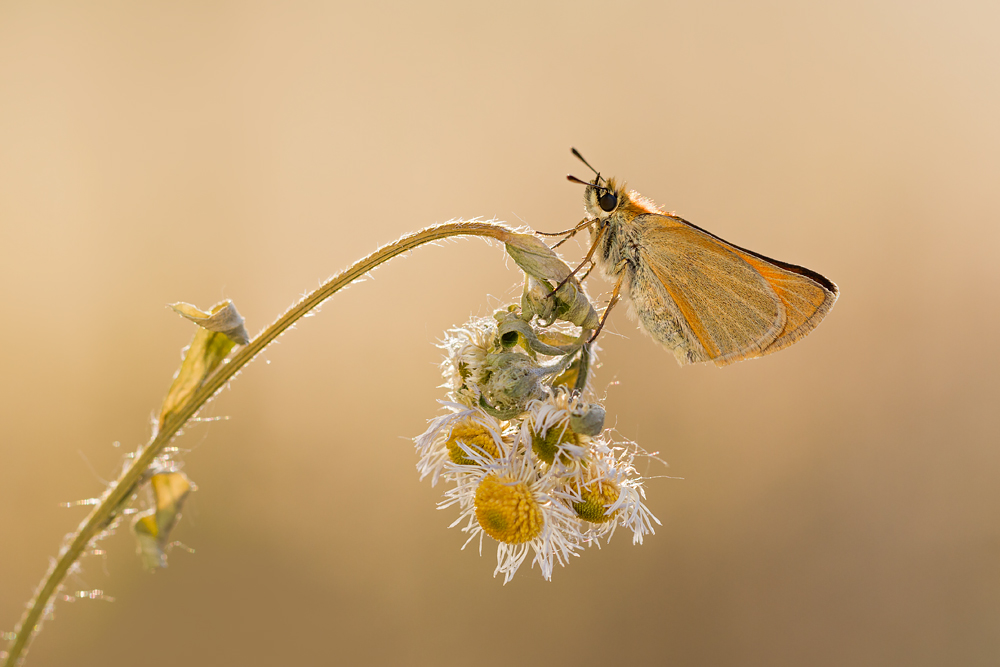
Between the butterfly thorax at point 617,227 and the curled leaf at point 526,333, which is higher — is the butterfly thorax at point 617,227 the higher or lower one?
the higher one

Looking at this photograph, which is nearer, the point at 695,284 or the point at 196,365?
the point at 196,365

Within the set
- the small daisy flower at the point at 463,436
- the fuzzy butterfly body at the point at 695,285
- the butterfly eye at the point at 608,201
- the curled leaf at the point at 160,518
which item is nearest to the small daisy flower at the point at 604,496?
the small daisy flower at the point at 463,436

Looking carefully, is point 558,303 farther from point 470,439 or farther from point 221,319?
point 221,319

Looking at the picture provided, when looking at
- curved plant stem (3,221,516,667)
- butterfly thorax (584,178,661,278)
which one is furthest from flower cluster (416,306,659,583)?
butterfly thorax (584,178,661,278)

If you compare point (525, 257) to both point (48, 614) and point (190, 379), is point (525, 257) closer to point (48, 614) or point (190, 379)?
point (190, 379)

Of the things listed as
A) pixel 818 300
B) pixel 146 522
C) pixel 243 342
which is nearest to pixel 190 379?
pixel 243 342

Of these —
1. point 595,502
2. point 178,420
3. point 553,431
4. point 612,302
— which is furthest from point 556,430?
point 178,420

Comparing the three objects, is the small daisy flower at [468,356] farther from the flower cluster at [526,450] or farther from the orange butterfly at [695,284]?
the orange butterfly at [695,284]
